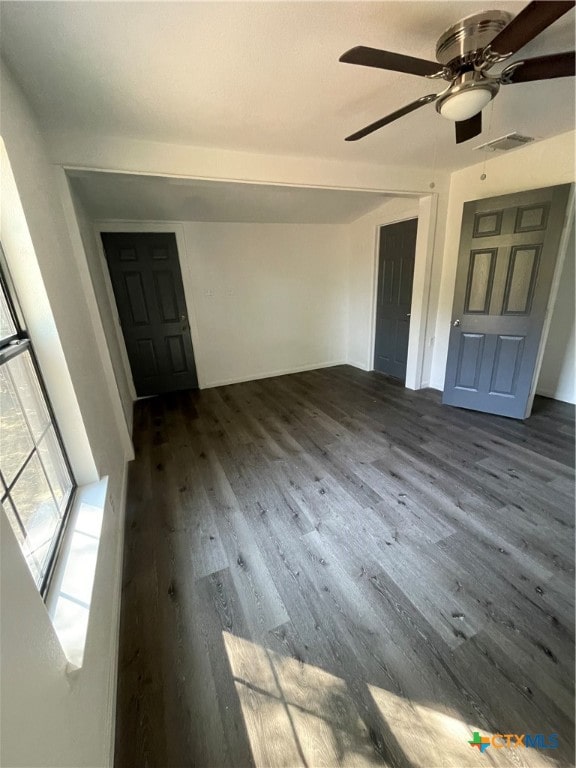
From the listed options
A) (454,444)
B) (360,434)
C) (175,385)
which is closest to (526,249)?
(454,444)

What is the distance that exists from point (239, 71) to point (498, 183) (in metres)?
2.74

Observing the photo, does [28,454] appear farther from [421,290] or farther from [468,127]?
[421,290]

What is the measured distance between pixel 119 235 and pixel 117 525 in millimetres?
3310

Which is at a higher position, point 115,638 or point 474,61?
point 474,61

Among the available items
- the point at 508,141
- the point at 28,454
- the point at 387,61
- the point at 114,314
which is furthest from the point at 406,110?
the point at 114,314

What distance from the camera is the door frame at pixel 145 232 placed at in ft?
11.5

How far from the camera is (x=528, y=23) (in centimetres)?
105

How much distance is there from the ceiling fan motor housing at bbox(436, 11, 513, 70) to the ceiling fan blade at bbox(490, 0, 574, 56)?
102 mm

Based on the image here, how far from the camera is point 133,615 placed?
4.63 ft

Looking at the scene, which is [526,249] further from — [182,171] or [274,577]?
[274,577]

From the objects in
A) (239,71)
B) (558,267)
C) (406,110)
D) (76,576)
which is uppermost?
(239,71)

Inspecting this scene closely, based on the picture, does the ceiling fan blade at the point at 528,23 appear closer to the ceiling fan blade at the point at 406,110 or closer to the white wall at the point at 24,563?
the ceiling fan blade at the point at 406,110

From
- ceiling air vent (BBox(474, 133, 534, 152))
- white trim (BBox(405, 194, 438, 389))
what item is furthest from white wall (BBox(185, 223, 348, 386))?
ceiling air vent (BBox(474, 133, 534, 152))

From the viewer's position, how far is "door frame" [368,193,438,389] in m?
3.34
